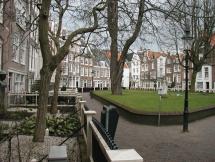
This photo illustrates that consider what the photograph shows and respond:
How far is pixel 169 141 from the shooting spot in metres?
12.9

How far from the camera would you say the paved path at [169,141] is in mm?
10250

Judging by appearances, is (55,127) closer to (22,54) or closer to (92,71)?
(22,54)

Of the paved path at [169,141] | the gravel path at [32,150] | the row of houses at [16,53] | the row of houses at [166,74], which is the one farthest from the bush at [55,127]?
the row of houses at [166,74]

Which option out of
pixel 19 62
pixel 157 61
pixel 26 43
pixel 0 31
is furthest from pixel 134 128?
pixel 157 61

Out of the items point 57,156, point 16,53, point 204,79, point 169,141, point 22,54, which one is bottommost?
point 169,141

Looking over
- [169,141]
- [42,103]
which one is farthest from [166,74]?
[42,103]

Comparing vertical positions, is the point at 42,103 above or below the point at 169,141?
above

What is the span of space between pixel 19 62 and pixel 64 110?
7096mm

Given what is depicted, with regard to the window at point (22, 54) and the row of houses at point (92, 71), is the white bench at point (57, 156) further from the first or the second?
the window at point (22, 54)

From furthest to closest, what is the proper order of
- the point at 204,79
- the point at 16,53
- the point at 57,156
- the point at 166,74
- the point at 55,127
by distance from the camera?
the point at 166,74 < the point at 204,79 < the point at 16,53 < the point at 55,127 < the point at 57,156

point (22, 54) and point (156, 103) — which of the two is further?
point (22, 54)

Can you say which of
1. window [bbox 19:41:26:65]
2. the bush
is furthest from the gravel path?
window [bbox 19:41:26:65]

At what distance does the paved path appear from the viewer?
10.2m

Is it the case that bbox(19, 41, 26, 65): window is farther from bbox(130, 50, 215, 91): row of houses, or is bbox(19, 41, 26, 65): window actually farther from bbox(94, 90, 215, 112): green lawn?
bbox(130, 50, 215, 91): row of houses
